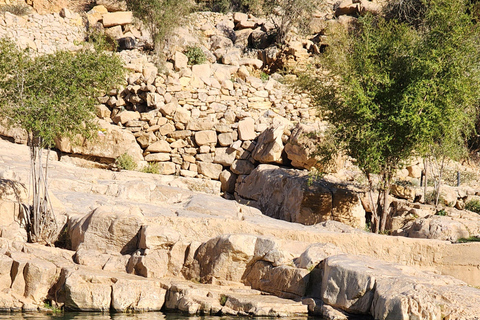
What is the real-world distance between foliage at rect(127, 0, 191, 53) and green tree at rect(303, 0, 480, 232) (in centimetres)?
1134

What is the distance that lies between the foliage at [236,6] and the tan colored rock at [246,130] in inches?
566

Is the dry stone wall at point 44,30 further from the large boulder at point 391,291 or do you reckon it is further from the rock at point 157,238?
the large boulder at point 391,291

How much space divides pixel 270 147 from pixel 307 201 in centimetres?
379

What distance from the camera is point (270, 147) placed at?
2058 centimetres

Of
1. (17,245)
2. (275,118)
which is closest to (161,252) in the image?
(17,245)

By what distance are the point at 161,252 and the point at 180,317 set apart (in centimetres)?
178

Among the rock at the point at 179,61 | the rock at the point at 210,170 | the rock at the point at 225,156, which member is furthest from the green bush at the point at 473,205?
the rock at the point at 179,61

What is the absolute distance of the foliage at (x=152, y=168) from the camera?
21.2 metres

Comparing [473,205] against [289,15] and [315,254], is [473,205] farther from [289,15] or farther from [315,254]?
[289,15]

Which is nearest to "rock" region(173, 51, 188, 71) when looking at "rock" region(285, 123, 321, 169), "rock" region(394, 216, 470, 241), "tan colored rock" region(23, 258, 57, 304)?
"rock" region(285, 123, 321, 169)

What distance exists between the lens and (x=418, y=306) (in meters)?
8.55

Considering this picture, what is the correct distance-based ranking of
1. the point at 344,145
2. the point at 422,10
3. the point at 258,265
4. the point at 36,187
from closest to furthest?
the point at 258,265 → the point at 36,187 → the point at 344,145 → the point at 422,10

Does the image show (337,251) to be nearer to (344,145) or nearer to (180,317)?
(180,317)

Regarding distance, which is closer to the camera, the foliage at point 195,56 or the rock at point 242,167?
the rock at point 242,167
